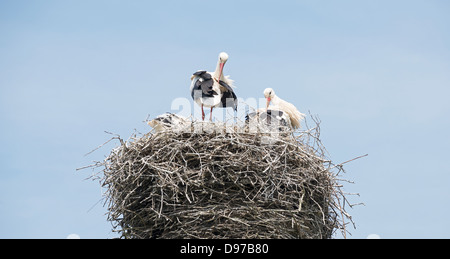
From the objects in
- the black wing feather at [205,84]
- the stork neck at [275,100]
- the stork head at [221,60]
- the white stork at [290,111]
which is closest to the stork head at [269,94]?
the stork neck at [275,100]

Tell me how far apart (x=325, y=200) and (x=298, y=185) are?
49 centimetres

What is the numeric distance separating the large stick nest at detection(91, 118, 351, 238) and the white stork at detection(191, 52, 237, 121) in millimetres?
1341

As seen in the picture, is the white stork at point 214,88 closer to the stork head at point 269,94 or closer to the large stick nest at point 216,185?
the stork head at point 269,94

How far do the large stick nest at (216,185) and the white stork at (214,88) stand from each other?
4.40 feet

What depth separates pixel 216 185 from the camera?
21.3 feet

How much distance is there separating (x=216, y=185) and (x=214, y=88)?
1.97 meters

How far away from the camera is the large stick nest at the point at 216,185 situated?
6418 mm

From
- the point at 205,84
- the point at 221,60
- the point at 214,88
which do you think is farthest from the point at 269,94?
the point at 205,84

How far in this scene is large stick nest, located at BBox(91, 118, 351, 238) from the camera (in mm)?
6418

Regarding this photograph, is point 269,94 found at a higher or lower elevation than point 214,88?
higher

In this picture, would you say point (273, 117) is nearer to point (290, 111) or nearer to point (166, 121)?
point (290, 111)

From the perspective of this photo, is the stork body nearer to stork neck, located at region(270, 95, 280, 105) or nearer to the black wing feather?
stork neck, located at region(270, 95, 280, 105)
